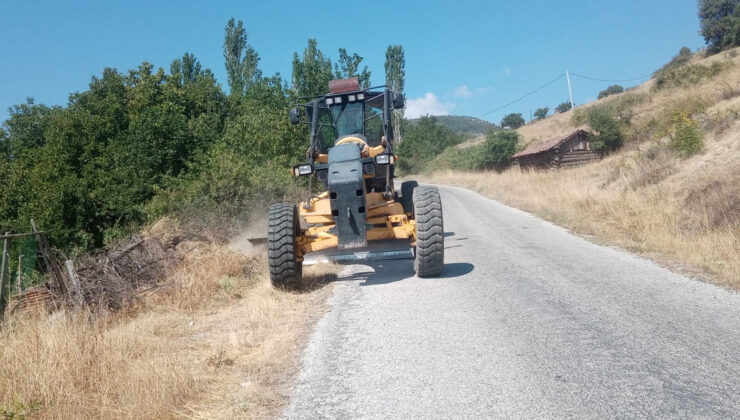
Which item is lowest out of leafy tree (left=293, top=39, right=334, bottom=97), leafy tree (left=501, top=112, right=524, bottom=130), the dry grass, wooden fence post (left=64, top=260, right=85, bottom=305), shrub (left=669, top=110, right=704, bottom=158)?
the dry grass

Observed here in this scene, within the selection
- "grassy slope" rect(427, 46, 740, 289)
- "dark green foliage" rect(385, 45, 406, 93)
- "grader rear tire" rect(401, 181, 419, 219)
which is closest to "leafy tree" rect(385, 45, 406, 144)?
"dark green foliage" rect(385, 45, 406, 93)

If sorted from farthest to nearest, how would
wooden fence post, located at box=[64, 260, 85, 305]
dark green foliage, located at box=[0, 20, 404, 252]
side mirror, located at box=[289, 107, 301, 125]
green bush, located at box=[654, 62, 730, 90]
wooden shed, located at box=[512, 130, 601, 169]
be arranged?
1. green bush, located at box=[654, 62, 730, 90]
2. wooden shed, located at box=[512, 130, 601, 169]
3. dark green foliage, located at box=[0, 20, 404, 252]
4. side mirror, located at box=[289, 107, 301, 125]
5. wooden fence post, located at box=[64, 260, 85, 305]

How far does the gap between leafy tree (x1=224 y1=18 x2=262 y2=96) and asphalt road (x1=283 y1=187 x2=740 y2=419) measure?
4661cm

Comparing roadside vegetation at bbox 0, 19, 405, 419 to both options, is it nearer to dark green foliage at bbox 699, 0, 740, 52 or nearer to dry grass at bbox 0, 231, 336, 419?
dry grass at bbox 0, 231, 336, 419

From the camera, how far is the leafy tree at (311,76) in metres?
21.4

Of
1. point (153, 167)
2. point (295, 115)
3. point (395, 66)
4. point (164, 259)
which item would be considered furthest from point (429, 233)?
point (395, 66)

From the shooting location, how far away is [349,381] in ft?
14.3

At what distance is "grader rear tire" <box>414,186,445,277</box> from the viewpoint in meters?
7.57

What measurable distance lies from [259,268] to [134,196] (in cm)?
1004

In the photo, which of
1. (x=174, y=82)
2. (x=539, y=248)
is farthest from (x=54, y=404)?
(x=174, y=82)

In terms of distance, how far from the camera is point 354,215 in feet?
24.8

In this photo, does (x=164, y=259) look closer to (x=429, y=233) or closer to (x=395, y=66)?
(x=429, y=233)

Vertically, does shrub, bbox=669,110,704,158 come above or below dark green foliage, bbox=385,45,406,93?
below

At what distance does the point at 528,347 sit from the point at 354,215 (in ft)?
11.3
